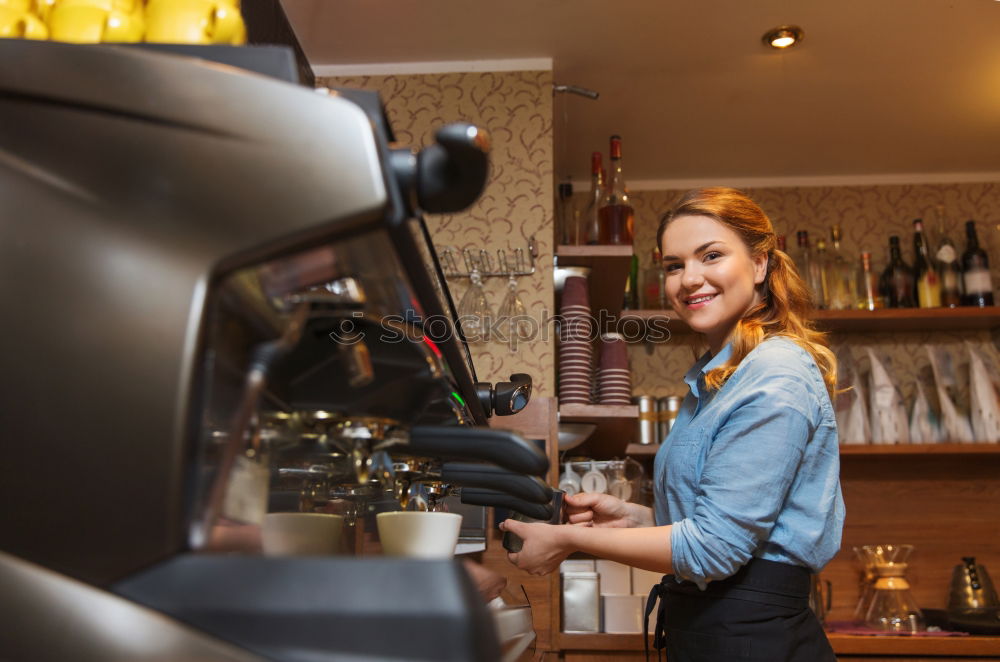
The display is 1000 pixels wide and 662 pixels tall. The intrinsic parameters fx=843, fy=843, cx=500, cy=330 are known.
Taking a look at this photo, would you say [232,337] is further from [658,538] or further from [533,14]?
[533,14]

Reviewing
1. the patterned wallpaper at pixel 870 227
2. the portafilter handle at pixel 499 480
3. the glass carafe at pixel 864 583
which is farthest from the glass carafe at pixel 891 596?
the portafilter handle at pixel 499 480

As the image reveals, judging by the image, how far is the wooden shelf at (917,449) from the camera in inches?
110

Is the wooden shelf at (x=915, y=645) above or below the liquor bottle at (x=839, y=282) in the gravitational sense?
below

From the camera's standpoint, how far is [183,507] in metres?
0.41

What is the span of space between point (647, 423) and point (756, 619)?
1.73 meters

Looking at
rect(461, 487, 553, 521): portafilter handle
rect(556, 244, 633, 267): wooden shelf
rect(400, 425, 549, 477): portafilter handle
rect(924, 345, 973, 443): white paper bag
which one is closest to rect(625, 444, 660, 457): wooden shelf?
rect(556, 244, 633, 267): wooden shelf

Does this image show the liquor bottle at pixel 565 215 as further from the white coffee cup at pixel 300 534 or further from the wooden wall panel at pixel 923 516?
the white coffee cup at pixel 300 534

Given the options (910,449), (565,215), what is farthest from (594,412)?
(910,449)

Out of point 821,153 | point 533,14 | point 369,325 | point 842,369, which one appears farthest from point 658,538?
point 821,153

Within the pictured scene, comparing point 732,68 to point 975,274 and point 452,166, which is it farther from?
point 452,166

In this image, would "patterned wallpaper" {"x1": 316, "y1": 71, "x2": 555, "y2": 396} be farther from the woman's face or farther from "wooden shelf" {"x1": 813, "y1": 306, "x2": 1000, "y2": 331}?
"wooden shelf" {"x1": 813, "y1": 306, "x2": 1000, "y2": 331}

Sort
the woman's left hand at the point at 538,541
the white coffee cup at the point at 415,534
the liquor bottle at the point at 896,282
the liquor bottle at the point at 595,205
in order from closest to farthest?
the white coffee cup at the point at 415,534
the woman's left hand at the point at 538,541
the liquor bottle at the point at 595,205
the liquor bottle at the point at 896,282

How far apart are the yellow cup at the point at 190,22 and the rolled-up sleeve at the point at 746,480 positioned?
2.53 ft

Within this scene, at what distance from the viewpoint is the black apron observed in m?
1.13
